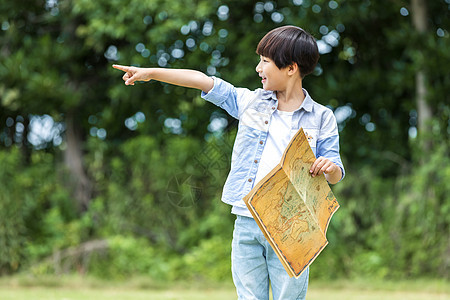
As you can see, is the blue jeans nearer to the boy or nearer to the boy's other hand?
the boy

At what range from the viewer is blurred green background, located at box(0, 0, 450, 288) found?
636 cm

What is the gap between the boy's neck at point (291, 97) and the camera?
238cm

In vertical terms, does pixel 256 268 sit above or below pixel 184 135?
above

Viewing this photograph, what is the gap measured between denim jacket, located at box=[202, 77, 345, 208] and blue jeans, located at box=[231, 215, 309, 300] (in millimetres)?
122

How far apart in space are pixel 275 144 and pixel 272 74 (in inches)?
10.5

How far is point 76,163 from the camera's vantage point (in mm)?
7855

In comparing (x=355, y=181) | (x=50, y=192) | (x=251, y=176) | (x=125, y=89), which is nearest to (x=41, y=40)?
(x=125, y=89)

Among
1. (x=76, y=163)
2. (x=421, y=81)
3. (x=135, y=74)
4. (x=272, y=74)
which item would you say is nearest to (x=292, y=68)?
(x=272, y=74)

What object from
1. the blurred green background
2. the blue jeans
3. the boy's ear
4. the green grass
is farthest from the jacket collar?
the blurred green background

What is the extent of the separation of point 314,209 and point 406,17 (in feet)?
17.5

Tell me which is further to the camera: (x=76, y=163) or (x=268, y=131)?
(x=76, y=163)

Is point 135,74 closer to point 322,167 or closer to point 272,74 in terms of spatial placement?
point 272,74

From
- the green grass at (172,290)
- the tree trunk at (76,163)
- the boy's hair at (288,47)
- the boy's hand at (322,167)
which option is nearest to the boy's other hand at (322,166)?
the boy's hand at (322,167)

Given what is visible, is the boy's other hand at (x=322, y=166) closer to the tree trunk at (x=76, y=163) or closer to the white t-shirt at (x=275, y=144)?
the white t-shirt at (x=275, y=144)
